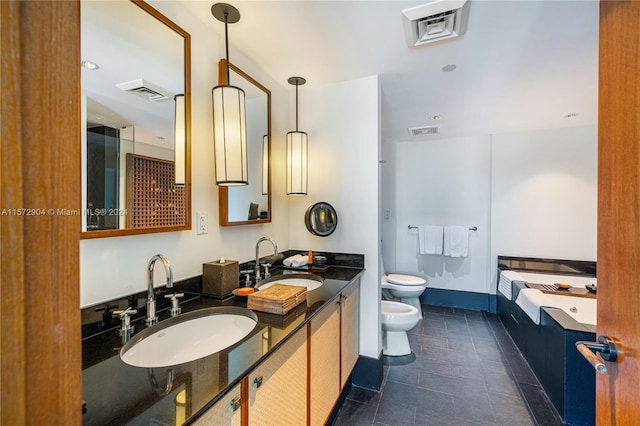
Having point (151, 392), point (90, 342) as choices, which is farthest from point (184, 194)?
point (151, 392)

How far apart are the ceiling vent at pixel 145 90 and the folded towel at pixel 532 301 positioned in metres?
2.83

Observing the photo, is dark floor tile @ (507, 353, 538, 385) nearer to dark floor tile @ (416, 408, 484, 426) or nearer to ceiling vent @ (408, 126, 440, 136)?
dark floor tile @ (416, 408, 484, 426)

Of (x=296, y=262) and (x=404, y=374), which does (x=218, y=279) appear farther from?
(x=404, y=374)

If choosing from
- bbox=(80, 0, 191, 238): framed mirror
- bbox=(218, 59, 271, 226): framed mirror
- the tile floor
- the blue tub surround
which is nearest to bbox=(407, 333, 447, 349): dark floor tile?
the tile floor

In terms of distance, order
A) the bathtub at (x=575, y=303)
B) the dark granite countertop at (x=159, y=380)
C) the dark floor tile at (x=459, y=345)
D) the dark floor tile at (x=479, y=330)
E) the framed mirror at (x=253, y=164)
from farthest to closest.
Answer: the dark floor tile at (x=479, y=330) < the dark floor tile at (x=459, y=345) < the bathtub at (x=575, y=303) < the framed mirror at (x=253, y=164) < the dark granite countertop at (x=159, y=380)

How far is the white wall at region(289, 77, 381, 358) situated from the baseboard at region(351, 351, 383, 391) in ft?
0.16

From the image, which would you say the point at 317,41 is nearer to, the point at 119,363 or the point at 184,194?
the point at 184,194

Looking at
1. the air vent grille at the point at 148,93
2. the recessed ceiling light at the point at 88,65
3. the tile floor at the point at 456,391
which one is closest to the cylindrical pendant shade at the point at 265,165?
the air vent grille at the point at 148,93

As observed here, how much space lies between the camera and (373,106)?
1.99m

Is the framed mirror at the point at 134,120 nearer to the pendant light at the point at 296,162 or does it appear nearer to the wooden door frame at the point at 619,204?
the pendant light at the point at 296,162

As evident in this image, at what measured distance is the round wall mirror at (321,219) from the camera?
2.09 m

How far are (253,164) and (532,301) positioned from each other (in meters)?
2.43

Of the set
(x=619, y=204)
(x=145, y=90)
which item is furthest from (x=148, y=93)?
(x=619, y=204)

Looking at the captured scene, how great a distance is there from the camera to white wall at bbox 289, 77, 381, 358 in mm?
2000
